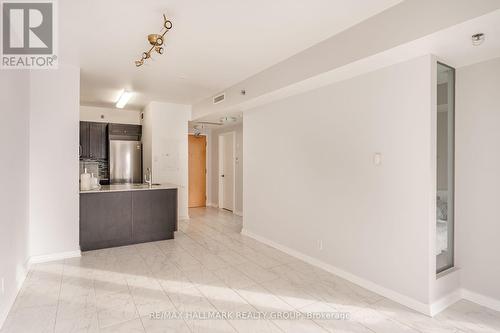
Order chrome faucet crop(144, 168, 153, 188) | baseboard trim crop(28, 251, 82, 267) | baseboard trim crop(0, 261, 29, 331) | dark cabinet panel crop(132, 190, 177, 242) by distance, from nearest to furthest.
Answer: baseboard trim crop(0, 261, 29, 331) → baseboard trim crop(28, 251, 82, 267) → dark cabinet panel crop(132, 190, 177, 242) → chrome faucet crop(144, 168, 153, 188)

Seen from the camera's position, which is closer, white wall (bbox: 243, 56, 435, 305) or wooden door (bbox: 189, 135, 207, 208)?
white wall (bbox: 243, 56, 435, 305)

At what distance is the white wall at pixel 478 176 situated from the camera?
8.70 feet

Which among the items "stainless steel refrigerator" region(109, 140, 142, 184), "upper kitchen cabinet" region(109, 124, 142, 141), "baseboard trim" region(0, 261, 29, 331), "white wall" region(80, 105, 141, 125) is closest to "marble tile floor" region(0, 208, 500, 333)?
"baseboard trim" region(0, 261, 29, 331)

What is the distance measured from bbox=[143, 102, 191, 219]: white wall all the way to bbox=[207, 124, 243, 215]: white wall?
1416mm

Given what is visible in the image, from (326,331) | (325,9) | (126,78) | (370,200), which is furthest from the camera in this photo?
(126,78)

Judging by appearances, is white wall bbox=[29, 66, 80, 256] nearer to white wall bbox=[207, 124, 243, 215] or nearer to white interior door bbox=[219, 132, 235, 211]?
white wall bbox=[207, 124, 243, 215]

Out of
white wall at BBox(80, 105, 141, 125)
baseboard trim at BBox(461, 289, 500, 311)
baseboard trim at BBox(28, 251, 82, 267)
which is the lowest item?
baseboard trim at BBox(461, 289, 500, 311)

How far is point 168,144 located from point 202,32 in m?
3.77

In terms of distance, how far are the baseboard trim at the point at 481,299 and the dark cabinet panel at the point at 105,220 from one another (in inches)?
177

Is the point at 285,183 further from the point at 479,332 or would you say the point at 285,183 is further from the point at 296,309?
the point at 479,332

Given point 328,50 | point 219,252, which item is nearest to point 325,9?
point 328,50

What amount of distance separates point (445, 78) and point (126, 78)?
4430 millimetres

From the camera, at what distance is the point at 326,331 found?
Result: 2.25 metres

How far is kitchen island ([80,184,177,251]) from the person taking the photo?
416 centimetres
